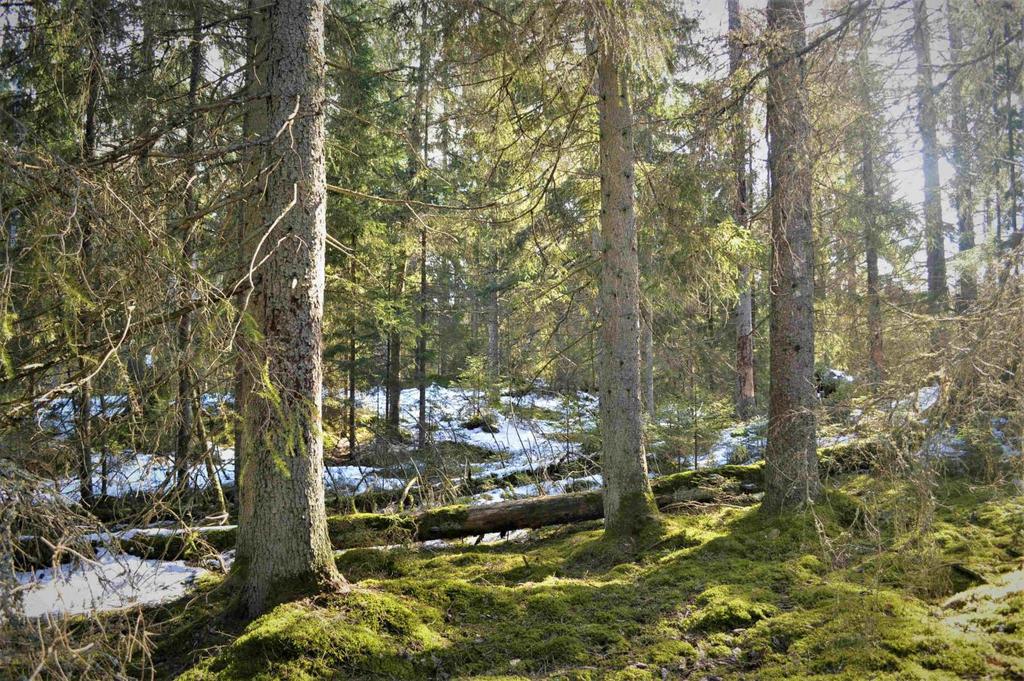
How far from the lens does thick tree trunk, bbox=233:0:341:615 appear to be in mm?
4516

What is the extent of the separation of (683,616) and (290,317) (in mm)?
3893

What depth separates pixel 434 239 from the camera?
7.43 m

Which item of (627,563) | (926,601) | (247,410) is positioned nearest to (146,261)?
(247,410)

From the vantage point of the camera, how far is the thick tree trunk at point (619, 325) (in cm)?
685

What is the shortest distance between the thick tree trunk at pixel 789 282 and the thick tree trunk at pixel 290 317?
4.69 meters

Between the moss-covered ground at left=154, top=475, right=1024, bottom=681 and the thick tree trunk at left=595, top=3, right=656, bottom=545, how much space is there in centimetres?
69

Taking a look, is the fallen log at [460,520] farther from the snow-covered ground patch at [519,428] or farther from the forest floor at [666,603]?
the snow-covered ground patch at [519,428]

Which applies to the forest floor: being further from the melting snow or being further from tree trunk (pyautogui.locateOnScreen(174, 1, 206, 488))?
tree trunk (pyautogui.locateOnScreen(174, 1, 206, 488))

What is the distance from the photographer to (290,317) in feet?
15.0

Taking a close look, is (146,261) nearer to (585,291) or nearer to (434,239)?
(434,239)

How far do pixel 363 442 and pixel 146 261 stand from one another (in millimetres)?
11751

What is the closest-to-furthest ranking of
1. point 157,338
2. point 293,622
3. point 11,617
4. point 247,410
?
point 11,617 → point 157,338 → point 293,622 → point 247,410

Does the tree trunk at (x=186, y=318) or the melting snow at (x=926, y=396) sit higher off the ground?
the tree trunk at (x=186, y=318)

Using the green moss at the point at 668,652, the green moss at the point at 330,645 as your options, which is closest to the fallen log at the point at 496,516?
the green moss at the point at 330,645
